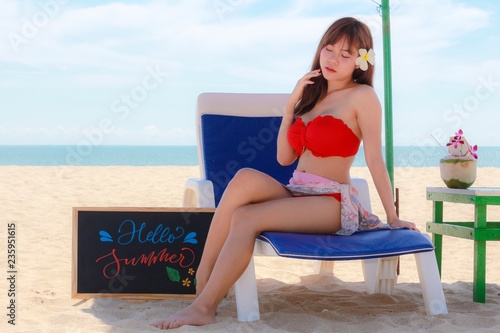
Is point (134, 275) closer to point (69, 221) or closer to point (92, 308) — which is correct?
point (92, 308)

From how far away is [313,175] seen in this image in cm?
298

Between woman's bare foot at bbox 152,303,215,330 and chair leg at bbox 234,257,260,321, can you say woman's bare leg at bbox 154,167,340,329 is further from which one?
chair leg at bbox 234,257,260,321

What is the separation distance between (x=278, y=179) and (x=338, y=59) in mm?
1098

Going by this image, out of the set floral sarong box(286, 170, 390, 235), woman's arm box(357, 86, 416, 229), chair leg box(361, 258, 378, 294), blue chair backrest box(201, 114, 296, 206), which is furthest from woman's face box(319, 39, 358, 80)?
chair leg box(361, 258, 378, 294)

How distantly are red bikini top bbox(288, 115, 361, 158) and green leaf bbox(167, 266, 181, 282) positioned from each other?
0.92 metres

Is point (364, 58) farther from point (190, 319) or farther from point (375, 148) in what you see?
point (190, 319)

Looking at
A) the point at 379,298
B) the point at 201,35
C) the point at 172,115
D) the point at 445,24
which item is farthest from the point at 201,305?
the point at 172,115

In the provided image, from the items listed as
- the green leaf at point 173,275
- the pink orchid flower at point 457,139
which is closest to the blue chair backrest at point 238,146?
the green leaf at point 173,275

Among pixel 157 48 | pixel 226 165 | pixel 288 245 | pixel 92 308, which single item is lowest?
pixel 92 308

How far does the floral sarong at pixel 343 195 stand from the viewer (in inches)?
115

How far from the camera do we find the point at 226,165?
3.89 meters

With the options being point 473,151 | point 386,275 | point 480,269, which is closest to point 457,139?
point 473,151

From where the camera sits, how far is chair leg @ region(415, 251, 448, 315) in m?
2.88

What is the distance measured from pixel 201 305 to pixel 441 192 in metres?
1.65
